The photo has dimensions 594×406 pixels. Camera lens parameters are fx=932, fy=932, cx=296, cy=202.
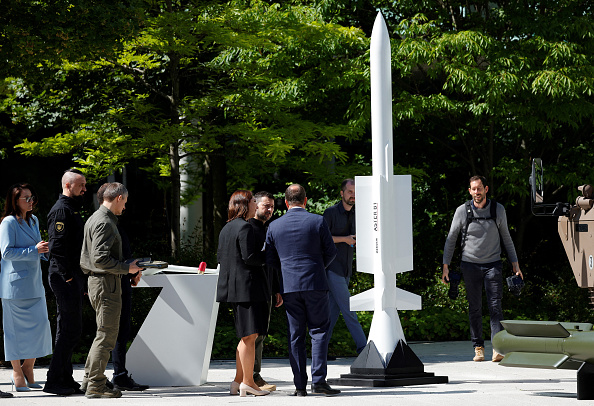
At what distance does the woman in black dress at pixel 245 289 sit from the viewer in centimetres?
829

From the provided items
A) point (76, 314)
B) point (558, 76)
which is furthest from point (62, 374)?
point (558, 76)

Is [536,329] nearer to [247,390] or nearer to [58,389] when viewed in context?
[247,390]

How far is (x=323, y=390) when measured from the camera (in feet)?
27.4

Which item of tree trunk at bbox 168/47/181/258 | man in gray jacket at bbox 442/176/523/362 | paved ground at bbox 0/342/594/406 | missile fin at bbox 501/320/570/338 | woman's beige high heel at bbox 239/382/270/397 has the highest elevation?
tree trunk at bbox 168/47/181/258

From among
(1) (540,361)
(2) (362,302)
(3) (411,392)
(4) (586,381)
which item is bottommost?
(3) (411,392)

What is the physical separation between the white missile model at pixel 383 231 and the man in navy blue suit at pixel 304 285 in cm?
101

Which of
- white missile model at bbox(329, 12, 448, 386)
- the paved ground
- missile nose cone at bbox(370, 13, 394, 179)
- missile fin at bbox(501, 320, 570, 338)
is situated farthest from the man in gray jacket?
missile fin at bbox(501, 320, 570, 338)

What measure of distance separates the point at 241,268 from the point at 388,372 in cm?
187

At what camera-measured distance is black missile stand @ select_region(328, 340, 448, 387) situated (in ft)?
29.6

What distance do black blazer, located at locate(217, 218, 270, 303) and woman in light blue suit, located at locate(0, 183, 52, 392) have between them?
1766 mm

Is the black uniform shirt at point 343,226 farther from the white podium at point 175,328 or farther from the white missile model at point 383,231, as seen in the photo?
the white podium at point 175,328

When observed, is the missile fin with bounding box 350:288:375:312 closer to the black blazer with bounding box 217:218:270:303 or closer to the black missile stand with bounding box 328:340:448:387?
the black missile stand with bounding box 328:340:448:387

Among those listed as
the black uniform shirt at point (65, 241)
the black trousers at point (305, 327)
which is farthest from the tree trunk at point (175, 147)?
the black trousers at point (305, 327)

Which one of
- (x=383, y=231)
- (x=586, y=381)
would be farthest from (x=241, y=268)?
(x=586, y=381)
